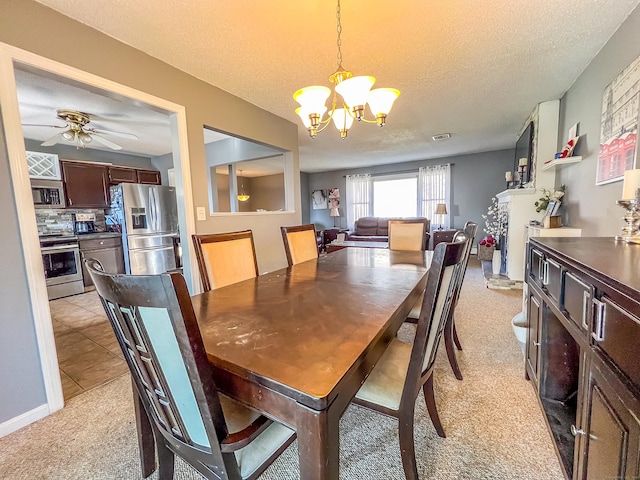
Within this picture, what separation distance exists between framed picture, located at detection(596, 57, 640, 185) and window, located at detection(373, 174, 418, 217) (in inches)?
195

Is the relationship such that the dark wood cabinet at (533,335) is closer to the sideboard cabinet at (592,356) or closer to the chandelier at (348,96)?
the sideboard cabinet at (592,356)

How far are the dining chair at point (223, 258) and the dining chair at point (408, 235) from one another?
1.58 m

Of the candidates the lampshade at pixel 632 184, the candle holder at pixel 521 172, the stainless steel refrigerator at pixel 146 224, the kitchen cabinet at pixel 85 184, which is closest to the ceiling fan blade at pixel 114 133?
the stainless steel refrigerator at pixel 146 224

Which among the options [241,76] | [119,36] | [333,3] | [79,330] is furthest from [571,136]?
[79,330]

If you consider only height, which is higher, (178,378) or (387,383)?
(178,378)

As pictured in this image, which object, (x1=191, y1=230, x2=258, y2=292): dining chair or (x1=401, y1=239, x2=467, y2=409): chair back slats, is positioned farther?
(x1=191, y1=230, x2=258, y2=292): dining chair

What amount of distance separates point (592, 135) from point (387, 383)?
283 centimetres

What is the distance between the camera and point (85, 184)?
4.38 metres

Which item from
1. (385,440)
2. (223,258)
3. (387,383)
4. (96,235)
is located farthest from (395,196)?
(387,383)

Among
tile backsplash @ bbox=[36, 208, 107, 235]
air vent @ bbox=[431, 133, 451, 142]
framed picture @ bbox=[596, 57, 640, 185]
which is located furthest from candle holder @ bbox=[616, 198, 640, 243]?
tile backsplash @ bbox=[36, 208, 107, 235]

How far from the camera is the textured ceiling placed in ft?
5.36

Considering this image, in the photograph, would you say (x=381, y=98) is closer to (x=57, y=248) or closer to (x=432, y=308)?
(x=432, y=308)

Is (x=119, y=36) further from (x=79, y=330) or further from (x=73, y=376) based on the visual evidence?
(x=79, y=330)

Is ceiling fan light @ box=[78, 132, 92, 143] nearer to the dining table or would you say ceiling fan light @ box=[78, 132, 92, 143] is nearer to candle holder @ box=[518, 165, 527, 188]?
the dining table
